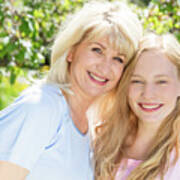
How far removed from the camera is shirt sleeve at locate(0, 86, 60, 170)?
194cm

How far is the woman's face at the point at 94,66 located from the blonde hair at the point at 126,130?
0.49ft

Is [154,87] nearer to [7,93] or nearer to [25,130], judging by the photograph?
[25,130]

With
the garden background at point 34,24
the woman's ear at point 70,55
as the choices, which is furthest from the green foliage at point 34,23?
the woman's ear at point 70,55

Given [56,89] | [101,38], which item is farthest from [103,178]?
[101,38]

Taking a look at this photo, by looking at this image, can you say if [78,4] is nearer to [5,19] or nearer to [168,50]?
[5,19]

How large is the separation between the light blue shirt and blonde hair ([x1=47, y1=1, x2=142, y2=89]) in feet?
0.76

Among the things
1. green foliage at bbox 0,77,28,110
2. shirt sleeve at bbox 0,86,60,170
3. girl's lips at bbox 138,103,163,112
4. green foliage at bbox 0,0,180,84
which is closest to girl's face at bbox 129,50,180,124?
girl's lips at bbox 138,103,163,112

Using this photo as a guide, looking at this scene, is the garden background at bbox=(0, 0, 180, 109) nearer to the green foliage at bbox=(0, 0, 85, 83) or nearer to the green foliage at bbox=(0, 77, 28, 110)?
the green foliage at bbox=(0, 0, 85, 83)

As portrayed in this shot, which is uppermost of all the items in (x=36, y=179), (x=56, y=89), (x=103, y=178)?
(x=56, y=89)

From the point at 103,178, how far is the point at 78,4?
9.01 feet

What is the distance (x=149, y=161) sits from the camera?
243 centimetres

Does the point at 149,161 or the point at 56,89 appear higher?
the point at 56,89

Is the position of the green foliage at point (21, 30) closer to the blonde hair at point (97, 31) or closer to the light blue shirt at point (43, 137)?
the blonde hair at point (97, 31)

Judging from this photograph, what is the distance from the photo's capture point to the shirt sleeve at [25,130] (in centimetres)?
194
